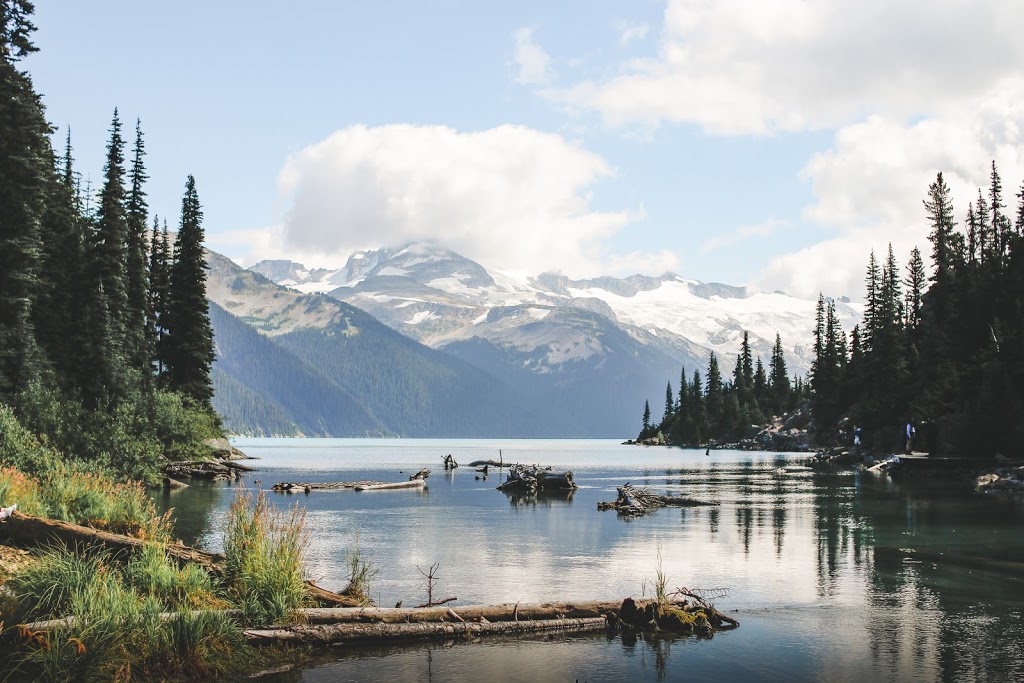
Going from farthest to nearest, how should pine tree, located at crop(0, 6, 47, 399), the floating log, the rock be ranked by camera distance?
the floating log
the rock
pine tree, located at crop(0, 6, 47, 399)

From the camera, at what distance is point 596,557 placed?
3531 centimetres

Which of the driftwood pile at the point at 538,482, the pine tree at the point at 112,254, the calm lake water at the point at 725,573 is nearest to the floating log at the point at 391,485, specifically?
the driftwood pile at the point at 538,482

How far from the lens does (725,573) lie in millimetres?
31422

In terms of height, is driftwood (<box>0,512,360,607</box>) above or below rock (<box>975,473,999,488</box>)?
above

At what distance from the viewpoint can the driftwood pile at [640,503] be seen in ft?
180

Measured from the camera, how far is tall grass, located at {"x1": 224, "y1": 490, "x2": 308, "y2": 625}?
18719 millimetres

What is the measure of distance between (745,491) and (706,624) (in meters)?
53.4

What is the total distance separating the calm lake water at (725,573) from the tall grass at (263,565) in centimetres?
153

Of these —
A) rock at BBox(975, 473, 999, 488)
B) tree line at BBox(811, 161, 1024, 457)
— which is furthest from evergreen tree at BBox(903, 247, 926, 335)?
rock at BBox(975, 473, 999, 488)

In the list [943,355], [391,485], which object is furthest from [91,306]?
[943,355]

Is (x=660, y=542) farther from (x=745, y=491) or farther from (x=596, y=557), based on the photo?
(x=745, y=491)

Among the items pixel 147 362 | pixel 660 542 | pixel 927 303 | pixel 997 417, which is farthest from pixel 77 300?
pixel 927 303

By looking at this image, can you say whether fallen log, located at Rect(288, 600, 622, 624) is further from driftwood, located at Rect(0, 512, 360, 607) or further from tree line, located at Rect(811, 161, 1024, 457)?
tree line, located at Rect(811, 161, 1024, 457)

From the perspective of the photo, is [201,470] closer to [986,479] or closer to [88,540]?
[88,540]
